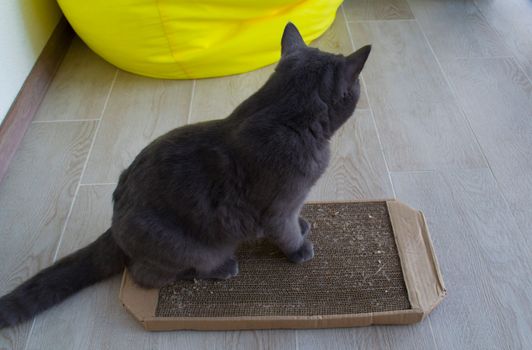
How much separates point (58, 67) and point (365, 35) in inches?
55.8

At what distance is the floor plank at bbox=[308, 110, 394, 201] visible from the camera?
1427 millimetres

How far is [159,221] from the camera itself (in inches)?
37.8

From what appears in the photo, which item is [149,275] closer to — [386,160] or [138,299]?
[138,299]

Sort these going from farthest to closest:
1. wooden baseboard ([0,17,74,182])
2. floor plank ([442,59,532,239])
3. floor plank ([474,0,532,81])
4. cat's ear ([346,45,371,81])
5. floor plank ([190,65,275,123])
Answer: floor plank ([474,0,532,81])
floor plank ([190,65,275,123])
wooden baseboard ([0,17,74,182])
floor plank ([442,59,532,239])
cat's ear ([346,45,371,81])

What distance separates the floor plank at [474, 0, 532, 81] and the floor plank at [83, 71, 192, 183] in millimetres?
1459

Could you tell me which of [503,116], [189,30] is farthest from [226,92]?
[503,116]

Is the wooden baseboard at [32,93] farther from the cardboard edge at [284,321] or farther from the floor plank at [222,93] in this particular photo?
the cardboard edge at [284,321]

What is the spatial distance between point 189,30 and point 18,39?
0.66m

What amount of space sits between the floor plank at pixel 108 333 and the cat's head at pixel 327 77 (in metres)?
0.61

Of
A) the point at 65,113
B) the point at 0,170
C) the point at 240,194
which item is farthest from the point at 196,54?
the point at 240,194

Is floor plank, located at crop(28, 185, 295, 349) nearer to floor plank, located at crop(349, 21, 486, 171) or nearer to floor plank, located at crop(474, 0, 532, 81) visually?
floor plank, located at crop(349, 21, 486, 171)

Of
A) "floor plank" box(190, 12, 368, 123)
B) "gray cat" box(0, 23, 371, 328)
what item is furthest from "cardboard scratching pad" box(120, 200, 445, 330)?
"floor plank" box(190, 12, 368, 123)

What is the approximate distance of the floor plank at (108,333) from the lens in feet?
3.64

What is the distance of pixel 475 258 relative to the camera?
1.25 meters
